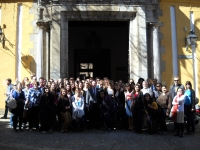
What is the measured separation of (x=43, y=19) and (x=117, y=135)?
18.1 feet

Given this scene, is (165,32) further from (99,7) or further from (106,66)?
(106,66)

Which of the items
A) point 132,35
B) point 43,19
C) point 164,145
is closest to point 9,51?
point 43,19

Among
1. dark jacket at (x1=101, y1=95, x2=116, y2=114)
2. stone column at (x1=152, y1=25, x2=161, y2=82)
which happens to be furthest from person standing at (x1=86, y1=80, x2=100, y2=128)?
stone column at (x1=152, y1=25, x2=161, y2=82)

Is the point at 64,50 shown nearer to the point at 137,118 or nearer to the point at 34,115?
the point at 34,115

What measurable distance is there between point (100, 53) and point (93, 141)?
927 cm

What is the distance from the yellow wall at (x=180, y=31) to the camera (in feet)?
36.1

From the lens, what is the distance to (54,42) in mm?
9945

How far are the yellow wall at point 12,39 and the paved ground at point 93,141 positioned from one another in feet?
11.0

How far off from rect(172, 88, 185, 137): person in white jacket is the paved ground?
0.78ft

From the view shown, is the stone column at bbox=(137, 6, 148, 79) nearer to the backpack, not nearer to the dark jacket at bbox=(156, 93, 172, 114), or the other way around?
the dark jacket at bbox=(156, 93, 172, 114)

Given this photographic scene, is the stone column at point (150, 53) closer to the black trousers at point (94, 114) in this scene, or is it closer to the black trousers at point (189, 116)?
the black trousers at point (189, 116)

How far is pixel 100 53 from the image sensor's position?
15305 millimetres

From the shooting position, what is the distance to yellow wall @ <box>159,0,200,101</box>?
1099 centimetres

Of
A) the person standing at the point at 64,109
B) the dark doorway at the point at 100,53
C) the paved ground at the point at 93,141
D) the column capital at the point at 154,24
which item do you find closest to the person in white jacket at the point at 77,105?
the person standing at the point at 64,109
